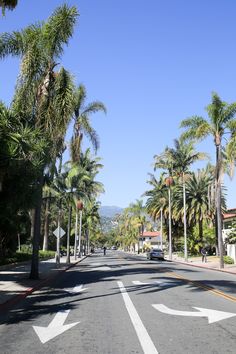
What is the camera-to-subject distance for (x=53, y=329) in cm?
966

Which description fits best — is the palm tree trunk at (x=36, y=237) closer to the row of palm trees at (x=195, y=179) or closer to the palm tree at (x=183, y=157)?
the row of palm trees at (x=195, y=179)

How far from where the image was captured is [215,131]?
37344 millimetres

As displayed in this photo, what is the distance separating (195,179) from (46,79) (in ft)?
146

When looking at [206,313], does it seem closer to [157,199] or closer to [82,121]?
[82,121]

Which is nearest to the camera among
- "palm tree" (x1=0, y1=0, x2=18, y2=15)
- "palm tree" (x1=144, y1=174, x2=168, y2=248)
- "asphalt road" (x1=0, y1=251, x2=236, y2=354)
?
"asphalt road" (x1=0, y1=251, x2=236, y2=354)

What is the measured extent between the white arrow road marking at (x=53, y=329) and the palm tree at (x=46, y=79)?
1232cm

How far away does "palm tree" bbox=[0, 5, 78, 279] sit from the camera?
2259 cm

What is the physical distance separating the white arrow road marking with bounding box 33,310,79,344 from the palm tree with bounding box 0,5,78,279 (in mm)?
12325

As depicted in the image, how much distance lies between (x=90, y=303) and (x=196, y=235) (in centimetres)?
5654

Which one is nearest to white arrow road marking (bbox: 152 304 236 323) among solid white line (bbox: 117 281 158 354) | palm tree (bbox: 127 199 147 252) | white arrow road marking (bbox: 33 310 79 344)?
solid white line (bbox: 117 281 158 354)

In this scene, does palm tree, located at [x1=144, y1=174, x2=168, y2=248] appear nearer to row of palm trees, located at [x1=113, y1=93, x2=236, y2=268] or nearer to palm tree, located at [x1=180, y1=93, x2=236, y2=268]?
row of palm trees, located at [x1=113, y1=93, x2=236, y2=268]

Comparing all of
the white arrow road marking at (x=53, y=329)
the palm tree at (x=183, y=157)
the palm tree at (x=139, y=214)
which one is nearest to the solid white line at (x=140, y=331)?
the white arrow road marking at (x=53, y=329)

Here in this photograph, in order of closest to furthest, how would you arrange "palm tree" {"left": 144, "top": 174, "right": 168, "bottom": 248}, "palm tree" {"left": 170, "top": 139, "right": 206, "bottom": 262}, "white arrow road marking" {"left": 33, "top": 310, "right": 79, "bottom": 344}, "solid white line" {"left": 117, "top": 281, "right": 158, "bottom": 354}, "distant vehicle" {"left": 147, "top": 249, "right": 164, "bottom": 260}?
"solid white line" {"left": 117, "top": 281, "right": 158, "bottom": 354} < "white arrow road marking" {"left": 33, "top": 310, "right": 79, "bottom": 344} < "distant vehicle" {"left": 147, "top": 249, "right": 164, "bottom": 260} < "palm tree" {"left": 170, "top": 139, "right": 206, "bottom": 262} < "palm tree" {"left": 144, "top": 174, "right": 168, "bottom": 248}

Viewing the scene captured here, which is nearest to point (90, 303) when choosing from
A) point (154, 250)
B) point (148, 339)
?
point (148, 339)
